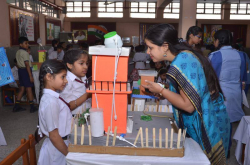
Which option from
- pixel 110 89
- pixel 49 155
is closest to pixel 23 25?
pixel 49 155

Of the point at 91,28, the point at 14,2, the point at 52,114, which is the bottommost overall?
the point at 52,114

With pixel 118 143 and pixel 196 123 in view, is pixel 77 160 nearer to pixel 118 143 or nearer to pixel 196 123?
pixel 118 143

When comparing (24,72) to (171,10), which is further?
(171,10)

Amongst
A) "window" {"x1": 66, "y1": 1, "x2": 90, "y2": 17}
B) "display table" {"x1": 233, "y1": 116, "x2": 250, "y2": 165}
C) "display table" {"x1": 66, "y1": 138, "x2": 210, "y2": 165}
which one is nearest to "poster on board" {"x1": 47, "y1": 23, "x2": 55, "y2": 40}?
"window" {"x1": 66, "y1": 1, "x2": 90, "y2": 17}

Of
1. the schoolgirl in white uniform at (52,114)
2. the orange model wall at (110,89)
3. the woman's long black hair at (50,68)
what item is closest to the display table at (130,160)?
the orange model wall at (110,89)

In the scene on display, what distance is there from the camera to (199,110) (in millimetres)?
1202

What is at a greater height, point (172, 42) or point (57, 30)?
point (57, 30)

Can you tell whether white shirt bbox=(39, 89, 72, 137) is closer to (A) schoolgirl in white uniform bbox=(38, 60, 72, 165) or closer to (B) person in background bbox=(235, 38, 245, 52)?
(A) schoolgirl in white uniform bbox=(38, 60, 72, 165)

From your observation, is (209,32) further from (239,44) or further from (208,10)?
(239,44)

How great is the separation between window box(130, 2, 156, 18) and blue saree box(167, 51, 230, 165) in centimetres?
1068

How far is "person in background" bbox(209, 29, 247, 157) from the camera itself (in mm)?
2342

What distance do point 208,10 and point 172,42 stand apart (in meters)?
11.6

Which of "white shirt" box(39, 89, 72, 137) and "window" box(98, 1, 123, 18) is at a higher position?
"window" box(98, 1, 123, 18)

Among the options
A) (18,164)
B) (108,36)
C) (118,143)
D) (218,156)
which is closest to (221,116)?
(218,156)
